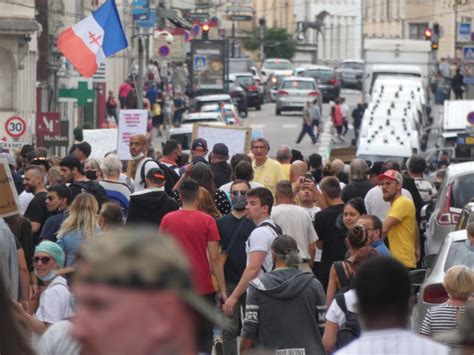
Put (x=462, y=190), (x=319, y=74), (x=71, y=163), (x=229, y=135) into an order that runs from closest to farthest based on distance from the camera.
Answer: (x=71, y=163) < (x=462, y=190) < (x=229, y=135) < (x=319, y=74)

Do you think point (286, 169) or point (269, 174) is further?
point (286, 169)

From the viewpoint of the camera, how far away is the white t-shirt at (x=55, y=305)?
27.0 ft

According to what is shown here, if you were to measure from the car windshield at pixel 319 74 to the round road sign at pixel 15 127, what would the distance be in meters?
51.6

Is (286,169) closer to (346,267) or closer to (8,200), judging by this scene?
(8,200)

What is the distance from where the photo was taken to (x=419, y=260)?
1507cm

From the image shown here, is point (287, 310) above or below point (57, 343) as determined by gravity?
below

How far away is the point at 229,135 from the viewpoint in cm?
2114

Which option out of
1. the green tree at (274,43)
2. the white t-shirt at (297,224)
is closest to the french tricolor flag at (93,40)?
the white t-shirt at (297,224)

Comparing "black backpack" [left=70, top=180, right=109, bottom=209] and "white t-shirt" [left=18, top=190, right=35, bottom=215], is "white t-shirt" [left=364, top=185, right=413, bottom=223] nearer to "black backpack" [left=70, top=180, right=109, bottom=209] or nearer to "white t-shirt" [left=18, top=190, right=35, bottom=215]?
"black backpack" [left=70, top=180, right=109, bottom=209]

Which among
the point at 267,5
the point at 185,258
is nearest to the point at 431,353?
the point at 185,258

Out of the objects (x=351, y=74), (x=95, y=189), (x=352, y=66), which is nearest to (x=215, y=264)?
(x=95, y=189)

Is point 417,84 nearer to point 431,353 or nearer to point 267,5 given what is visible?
point 431,353

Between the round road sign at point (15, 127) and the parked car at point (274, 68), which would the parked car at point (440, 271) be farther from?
the parked car at point (274, 68)

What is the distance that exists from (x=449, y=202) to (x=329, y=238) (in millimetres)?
4651
